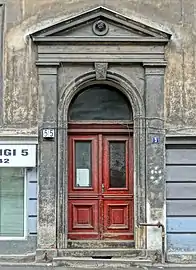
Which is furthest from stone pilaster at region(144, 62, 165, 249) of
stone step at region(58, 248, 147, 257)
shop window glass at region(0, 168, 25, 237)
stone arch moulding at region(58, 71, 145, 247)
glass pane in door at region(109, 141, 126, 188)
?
shop window glass at region(0, 168, 25, 237)

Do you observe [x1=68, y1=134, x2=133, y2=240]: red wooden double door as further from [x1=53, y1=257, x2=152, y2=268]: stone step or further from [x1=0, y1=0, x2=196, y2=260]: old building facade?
[x1=53, y1=257, x2=152, y2=268]: stone step

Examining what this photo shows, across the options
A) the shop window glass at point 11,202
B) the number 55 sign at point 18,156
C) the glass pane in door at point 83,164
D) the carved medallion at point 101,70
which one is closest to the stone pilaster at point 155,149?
the carved medallion at point 101,70

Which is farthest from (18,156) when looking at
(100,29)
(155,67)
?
(155,67)

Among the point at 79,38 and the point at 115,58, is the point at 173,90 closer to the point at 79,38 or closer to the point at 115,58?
the point at 115,58

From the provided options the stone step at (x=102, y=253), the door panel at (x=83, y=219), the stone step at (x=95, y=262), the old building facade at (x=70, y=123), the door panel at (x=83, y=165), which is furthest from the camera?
the door panel at (x=83, y=165)

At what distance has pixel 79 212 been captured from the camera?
12500mm

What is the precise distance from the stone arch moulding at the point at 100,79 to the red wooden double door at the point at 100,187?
339 millimetres

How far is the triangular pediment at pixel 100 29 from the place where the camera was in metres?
12.2

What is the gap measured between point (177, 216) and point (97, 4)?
4.64 metres

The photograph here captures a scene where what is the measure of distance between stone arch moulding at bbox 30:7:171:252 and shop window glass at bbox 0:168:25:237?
18.2 inches

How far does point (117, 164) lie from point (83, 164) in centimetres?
72

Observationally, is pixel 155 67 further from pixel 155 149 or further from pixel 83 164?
pixel 83 164

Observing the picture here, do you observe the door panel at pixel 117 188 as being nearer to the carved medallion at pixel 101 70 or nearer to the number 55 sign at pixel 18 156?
the carved medallion at pixel 101 70

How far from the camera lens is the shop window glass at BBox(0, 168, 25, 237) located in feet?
40.2
